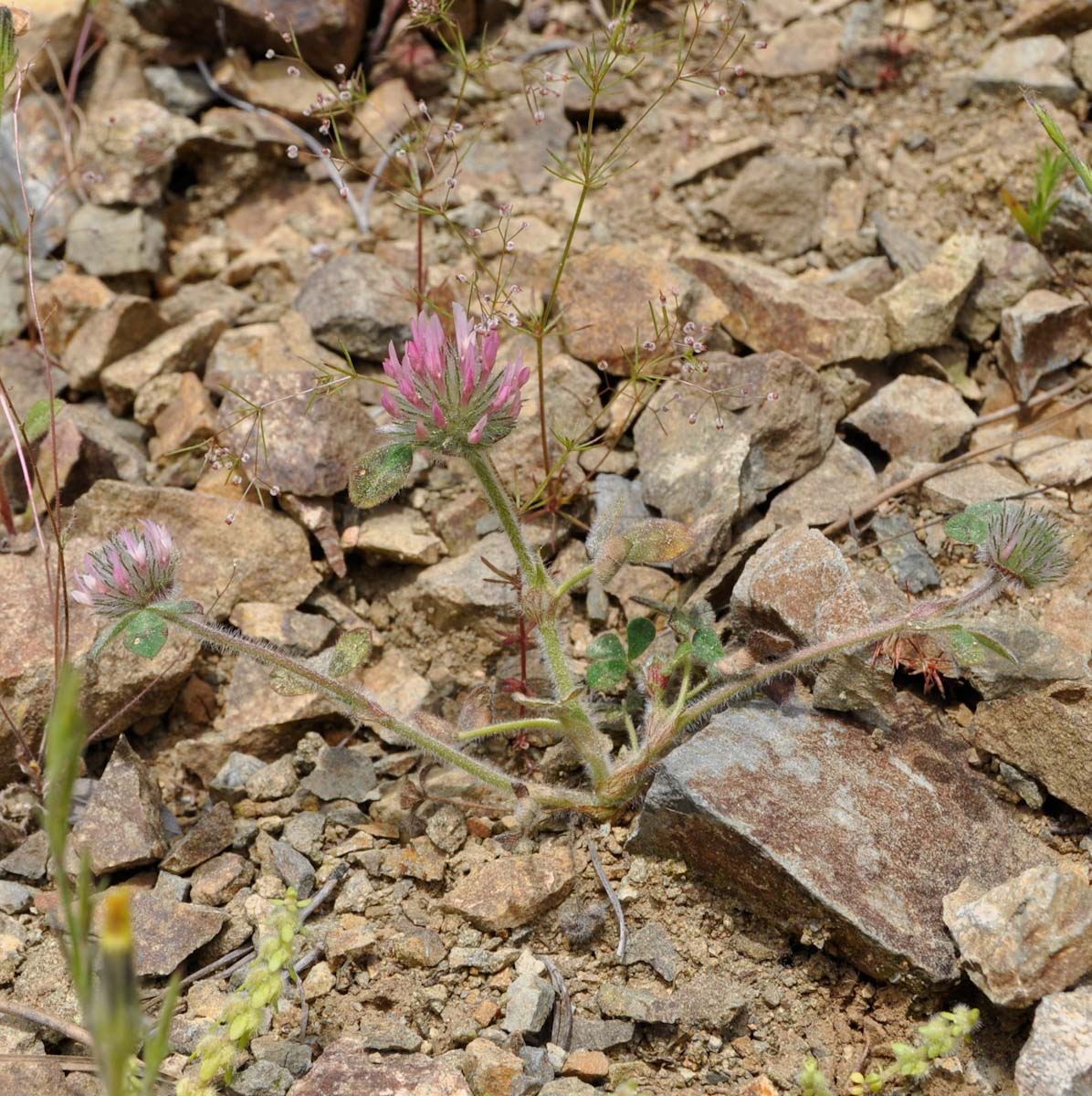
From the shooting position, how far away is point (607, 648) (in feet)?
9.98

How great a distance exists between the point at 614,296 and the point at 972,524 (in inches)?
66.7

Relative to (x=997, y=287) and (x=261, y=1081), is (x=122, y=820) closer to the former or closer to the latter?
(x=261, y=1081)

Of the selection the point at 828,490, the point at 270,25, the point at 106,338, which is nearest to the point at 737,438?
the point at 828,490

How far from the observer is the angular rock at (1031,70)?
4.55 metres

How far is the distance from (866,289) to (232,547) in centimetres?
244

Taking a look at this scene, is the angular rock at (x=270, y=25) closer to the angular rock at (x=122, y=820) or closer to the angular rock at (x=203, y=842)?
the angular rock at (x=122, y=820)

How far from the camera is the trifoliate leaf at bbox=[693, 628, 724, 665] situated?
292cm

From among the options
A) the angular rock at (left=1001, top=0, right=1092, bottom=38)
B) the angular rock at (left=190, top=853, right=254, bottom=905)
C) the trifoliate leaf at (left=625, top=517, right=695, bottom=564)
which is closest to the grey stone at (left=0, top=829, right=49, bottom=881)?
the angular rock at (left=190, top=853, right=254, bottom=905)

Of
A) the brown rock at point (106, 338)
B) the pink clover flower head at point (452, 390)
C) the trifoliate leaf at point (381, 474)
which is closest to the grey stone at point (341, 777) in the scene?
the trifoliate leaf at point (381, 474)

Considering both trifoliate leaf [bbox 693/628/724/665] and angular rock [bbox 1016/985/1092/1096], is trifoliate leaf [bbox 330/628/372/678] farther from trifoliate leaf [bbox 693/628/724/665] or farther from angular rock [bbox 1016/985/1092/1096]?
angular rock [bbox 1016/985/1092/1096]

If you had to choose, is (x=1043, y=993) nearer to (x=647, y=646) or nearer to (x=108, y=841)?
(x=647, y=646)

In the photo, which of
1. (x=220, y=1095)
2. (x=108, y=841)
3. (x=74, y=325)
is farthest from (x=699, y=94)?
(x=220, y=1095)

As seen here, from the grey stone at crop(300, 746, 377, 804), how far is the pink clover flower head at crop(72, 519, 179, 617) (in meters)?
0.75

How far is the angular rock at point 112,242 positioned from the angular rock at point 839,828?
3052 millimetres
